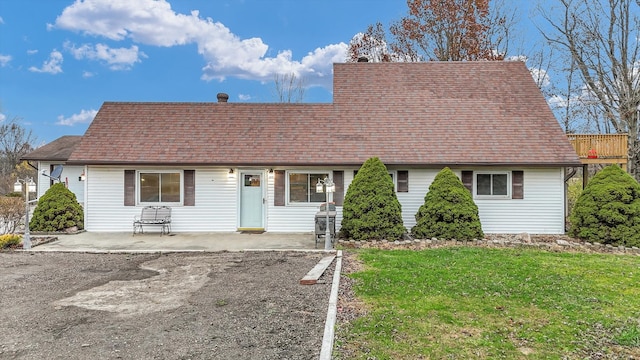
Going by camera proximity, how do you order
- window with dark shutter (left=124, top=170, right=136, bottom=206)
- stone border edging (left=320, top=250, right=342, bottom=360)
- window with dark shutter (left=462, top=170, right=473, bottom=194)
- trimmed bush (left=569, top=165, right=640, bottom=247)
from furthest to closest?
window with dark shutter (left=124, top=170, right=136, bottom=206) → window with dark shutter (left=462, top=170, right=473, bottom=194) → trimmed bush (left=569, top=165, right=640, bottom=247) → stone border edging (left=320, top=250, right=342, bottom=360)

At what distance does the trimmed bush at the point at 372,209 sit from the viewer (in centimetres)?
952

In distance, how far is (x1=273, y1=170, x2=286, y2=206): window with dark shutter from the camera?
11.2 m

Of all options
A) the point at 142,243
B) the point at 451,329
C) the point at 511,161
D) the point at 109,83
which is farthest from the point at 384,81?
the point at 109,83

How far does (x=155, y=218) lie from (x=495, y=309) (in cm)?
969

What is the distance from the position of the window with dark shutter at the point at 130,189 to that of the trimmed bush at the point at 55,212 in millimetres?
1594

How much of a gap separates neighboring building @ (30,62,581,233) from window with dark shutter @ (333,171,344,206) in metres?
0.04

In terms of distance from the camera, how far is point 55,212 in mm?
10766

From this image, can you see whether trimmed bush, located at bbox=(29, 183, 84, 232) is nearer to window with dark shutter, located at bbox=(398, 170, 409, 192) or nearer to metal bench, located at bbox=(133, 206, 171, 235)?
metal bench, located at bbox=(133, 206, 171, 235)

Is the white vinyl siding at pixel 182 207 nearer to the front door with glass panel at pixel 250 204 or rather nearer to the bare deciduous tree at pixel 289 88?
the front door with glass panel at pixel 250 204

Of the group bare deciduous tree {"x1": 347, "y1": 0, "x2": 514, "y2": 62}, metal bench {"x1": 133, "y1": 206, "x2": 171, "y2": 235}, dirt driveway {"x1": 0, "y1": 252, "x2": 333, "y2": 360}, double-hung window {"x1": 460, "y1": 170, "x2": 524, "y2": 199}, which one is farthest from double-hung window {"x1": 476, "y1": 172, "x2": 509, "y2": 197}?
bare deciduous tree {"x1": 347, "y1": 0, "x2": 514, "y2": 62}

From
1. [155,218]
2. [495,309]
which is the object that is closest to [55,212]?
[155,218]

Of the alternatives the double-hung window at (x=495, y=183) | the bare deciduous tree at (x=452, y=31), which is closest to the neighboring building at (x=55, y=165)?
the double-hung window at (x=495, y=183)

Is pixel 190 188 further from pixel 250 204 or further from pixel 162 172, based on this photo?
pixel 250 204

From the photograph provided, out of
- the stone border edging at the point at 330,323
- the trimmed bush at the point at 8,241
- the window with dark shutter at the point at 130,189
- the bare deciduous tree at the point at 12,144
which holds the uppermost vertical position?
the bare deciduous tree at the point at 12,144
